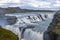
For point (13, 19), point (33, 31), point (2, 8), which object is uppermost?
point (2, 8)

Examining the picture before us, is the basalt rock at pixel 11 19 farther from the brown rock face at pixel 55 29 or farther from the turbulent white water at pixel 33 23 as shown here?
the brown rock face at pixel 55 29

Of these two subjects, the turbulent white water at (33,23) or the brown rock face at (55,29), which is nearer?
the brown rock face at (55,29)

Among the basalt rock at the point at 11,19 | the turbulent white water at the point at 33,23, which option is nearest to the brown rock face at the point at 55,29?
the turbulent white water at the point at 33,23

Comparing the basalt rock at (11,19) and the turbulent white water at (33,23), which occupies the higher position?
the basalt rock at (11,19)

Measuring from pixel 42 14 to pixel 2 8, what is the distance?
4.94 ft

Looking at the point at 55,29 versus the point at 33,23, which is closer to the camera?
the point at 55,29

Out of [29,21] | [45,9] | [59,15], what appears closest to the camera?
[59,15]

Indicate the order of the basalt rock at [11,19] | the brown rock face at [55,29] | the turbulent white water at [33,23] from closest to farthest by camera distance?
1. the brown rock face at [55,29]
2. the basalt rock at [11,19]
3. the turbulent white water at [33,23]

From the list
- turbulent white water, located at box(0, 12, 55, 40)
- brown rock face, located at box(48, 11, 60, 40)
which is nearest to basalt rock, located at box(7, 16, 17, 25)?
turbulent white water, located at box(0, 12, 55, 40)

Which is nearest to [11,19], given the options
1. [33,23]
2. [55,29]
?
[33,23]

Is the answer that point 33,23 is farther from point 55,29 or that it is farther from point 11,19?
point 55,29

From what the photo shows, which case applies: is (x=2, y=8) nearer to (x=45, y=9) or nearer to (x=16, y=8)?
(x=16, y=8)

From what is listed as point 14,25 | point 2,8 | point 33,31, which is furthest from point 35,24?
point 2,8

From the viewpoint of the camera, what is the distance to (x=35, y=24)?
7.42 metres
